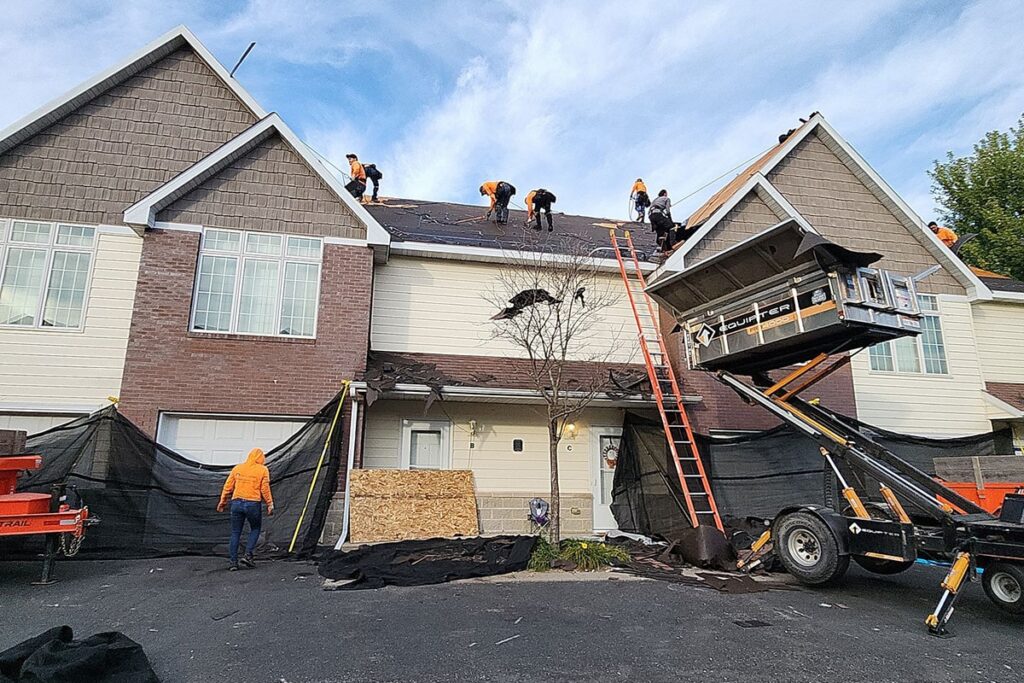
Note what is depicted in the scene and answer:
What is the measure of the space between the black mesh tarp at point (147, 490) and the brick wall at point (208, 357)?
84 cm

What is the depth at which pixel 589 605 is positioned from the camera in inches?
228

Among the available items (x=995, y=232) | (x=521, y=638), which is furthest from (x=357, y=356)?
(x=995, y=232)

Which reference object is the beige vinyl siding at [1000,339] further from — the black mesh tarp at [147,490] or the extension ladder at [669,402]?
the black mesh tarp at [147,490]

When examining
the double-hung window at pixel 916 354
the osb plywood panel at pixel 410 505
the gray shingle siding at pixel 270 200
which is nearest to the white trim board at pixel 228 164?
the gray shingle siding at pixel 270 200

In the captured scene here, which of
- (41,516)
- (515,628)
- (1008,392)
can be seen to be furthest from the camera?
(1008,392)

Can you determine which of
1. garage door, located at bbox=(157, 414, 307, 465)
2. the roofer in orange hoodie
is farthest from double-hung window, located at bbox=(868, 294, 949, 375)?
the roofer in orange hoodie

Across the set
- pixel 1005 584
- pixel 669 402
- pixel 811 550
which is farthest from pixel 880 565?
pixel 669 402

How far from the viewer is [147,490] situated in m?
8.13

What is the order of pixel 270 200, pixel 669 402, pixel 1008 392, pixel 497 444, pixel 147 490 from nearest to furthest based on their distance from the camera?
pixel 147 490, pixel 669 402, pixel 270 200, pixel 497 444, pixel 1008 392

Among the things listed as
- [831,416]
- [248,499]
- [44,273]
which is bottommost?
[248,499]

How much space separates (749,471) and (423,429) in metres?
5.68

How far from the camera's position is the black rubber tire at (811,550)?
19.9ft

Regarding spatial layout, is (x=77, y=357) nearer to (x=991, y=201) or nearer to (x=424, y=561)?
(x=424, y=561)

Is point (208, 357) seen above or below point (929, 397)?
above
